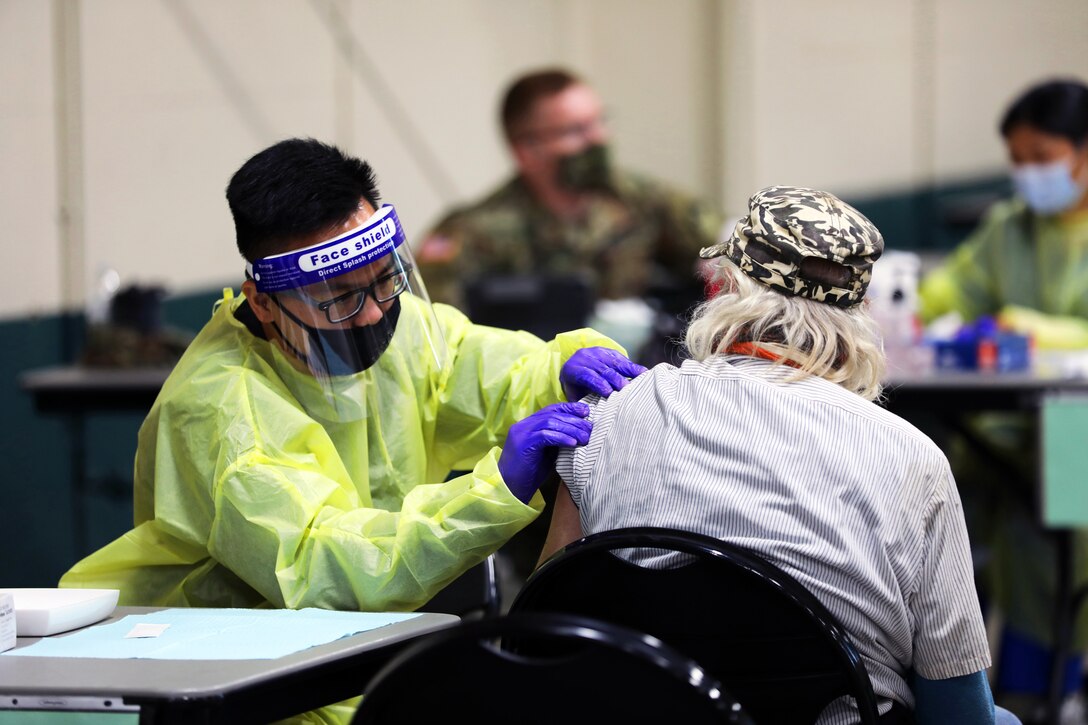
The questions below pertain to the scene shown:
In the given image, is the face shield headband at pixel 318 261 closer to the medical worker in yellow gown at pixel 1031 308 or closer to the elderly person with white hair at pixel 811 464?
the elderly person with white hair at pixel 811 464

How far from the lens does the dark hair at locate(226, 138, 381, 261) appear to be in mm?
1613

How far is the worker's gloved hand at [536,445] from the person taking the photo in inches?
57.9

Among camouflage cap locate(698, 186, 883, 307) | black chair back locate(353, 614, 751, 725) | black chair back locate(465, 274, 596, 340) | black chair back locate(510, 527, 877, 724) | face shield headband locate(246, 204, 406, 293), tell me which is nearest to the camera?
black chair back locate(353, 614, 751, 725)

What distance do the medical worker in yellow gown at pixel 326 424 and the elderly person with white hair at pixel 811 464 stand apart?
11cm

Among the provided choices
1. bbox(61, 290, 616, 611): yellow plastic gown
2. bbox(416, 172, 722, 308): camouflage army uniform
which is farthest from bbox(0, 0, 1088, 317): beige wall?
bbox(61, 290, 616, 611): yellow plastic gown

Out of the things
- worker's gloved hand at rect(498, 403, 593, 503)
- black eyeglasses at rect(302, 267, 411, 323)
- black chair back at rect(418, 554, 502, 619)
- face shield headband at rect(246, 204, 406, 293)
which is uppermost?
face shield headband at rect(246, 204, 406, 293)

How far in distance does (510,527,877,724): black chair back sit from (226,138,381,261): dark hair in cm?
57

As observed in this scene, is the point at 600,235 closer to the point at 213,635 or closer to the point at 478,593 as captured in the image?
the point at 478,593

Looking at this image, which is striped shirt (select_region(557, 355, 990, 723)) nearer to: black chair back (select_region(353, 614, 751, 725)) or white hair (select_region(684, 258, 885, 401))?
white hair (select_region(684, 258, 885, 401))

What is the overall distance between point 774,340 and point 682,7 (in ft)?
18.4

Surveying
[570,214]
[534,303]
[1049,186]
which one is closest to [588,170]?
[570,214]

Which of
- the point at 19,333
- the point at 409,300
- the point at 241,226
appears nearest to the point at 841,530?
the point at 409,300

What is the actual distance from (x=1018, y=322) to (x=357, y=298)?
8.33 ft

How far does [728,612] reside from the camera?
4.27 feet
